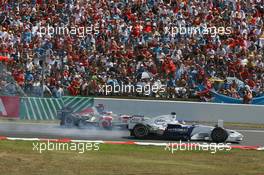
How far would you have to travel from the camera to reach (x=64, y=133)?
767 inches

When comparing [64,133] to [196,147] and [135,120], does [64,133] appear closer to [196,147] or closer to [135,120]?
[135,120]

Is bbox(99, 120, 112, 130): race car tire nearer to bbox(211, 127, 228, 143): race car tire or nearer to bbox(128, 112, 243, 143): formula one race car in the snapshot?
bbox(128, 112, 243, 143): formula one race car

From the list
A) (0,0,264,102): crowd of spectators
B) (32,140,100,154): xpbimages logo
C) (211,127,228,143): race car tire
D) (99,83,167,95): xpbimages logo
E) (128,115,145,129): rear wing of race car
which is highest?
(0,0,264,102): crowd of spectators

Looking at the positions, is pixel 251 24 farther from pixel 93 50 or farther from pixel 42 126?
pixel 42 126

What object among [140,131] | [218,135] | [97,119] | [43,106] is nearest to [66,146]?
[140,131]

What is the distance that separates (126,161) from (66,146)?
8.59 feet

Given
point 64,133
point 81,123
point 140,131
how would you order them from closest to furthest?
point 140,131
point 64,133
point 81,123

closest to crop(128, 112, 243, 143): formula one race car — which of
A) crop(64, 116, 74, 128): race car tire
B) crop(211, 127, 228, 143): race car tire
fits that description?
crop(211, 127, 228, 143): race car tire

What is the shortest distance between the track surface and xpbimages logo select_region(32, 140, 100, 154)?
58.4 inches

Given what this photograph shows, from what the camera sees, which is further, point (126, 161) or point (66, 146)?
point (66, 146)

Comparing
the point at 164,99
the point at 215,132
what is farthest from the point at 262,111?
the point at 215,132

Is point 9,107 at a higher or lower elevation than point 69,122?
higher

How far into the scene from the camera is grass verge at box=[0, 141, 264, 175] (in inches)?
519

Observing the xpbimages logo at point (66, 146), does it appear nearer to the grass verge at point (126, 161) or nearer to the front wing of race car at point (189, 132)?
the grass verge at point (126, 161)
